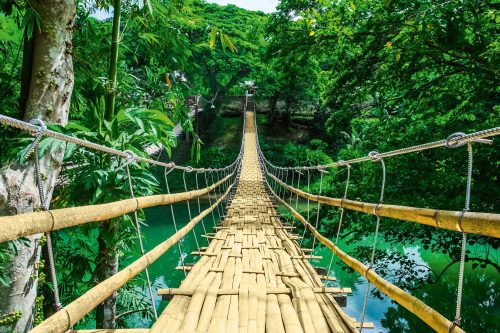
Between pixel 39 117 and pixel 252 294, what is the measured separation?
1209 millimetres

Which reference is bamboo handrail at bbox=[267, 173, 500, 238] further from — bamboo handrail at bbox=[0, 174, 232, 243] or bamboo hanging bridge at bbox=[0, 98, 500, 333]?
bamboo handrail at bbox=[0, 174, 232, 243]

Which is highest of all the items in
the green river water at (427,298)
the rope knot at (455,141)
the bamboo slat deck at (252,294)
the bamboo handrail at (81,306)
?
the rope knot at (455,141)

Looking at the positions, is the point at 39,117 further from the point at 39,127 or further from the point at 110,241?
the point at 39,127

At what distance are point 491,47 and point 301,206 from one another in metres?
9.48

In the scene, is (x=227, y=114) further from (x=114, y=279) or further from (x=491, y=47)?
(x=114, y=279)

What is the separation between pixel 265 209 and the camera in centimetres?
478

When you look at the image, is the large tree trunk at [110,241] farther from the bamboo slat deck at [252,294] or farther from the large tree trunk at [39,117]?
the bamboo slat deck at [252,294]

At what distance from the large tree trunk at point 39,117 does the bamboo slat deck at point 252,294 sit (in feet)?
1.94

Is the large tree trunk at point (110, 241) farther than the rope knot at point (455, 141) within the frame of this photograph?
Yes

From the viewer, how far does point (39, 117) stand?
1717mm

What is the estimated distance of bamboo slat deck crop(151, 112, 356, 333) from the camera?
1360mm

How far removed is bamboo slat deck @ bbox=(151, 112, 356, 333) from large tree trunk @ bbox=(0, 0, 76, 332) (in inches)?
23.3

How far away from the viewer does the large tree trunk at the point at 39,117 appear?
1534mm

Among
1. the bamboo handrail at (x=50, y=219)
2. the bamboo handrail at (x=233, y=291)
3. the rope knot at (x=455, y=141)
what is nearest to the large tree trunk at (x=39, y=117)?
the bamboo handrail at (x=233, y=291)
